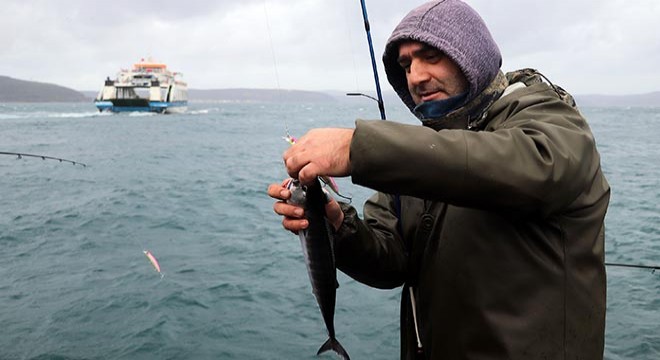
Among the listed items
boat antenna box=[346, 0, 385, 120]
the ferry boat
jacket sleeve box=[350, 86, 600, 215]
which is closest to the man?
jacket sleeve box=[350, 86, 600, 215]

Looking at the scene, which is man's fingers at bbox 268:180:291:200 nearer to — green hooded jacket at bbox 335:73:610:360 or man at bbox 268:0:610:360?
man at bbox 268:0:610:360

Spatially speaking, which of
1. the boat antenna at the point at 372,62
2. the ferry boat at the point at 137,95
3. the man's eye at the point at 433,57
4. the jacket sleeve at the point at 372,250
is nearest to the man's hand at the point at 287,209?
the jacket sleeve at the point at 372,250

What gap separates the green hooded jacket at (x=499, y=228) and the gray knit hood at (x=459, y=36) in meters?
0.17

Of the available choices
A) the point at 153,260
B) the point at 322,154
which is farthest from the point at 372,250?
the point at 153,260

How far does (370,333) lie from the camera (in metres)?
7.97

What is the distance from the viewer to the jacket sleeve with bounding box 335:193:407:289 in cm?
277

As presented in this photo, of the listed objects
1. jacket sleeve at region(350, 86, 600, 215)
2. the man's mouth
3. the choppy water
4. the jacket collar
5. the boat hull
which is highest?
the man's mouth

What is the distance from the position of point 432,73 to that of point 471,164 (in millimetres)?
824

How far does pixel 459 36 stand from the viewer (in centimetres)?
227

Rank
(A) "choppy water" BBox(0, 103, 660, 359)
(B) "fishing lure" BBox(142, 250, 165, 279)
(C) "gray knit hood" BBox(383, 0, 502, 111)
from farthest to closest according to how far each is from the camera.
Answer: (B) "fishing lure" BBox(142, 250, 165, 279), (A) "choppy water" BBox(0, 103, 660, 359), (C) "gray knit hood" BBox(383, 0, 502, 111)

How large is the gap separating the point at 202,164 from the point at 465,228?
28.6m

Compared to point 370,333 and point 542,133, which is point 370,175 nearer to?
point 542,133

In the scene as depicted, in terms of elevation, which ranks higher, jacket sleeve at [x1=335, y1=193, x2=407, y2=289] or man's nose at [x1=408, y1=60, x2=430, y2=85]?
man's nose at [x1=408, y1=60, x2=430, y2=85]

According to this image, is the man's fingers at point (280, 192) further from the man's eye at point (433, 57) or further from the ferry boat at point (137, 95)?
the ferry boat at point (137, 95)
